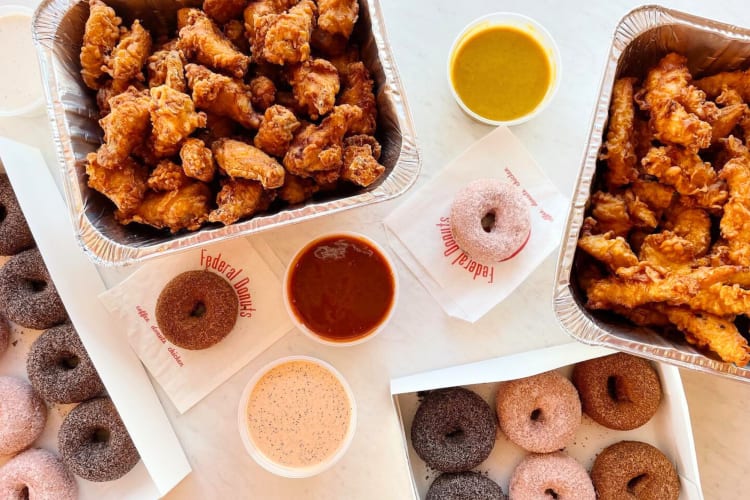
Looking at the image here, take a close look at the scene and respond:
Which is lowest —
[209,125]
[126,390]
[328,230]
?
[126,390]

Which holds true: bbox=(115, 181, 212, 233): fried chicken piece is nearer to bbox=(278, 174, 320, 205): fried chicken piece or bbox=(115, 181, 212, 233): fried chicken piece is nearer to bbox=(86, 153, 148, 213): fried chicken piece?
bbox=(86, 153, 148, 213): fried chicken piece

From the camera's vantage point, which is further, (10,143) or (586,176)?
(10,143)

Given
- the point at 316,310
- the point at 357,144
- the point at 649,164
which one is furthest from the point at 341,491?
the point at 649,164

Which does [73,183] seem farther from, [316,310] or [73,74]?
[316,310]

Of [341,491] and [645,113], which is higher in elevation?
[645,113]

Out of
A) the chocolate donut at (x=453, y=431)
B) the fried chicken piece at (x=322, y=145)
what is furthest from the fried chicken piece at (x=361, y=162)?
the chocolate donut at (x=453, y=431)

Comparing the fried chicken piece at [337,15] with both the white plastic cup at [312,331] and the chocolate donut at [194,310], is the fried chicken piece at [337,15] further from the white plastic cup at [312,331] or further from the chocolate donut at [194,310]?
the chocolate donut at [194,310]
